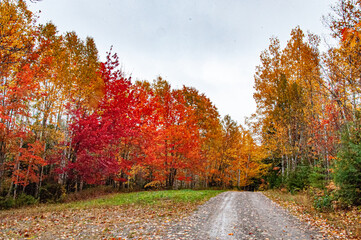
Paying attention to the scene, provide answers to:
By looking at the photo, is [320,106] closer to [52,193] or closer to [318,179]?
[318,179]

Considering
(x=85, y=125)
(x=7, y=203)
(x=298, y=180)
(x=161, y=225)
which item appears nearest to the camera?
(x=161, y=225)

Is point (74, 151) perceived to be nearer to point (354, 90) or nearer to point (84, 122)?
point (84, 122)

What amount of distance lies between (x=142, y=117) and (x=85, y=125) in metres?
7.36

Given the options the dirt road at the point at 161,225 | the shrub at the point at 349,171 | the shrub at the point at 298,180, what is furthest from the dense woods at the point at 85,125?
the shrub at the point at 349,171

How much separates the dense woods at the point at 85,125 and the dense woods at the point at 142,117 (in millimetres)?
95

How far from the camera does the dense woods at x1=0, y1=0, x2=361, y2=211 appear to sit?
409 inches

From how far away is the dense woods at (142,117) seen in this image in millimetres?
10398

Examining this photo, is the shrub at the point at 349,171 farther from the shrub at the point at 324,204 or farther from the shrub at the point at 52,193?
the shrub at the point at 52,193

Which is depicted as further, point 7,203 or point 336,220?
point 7,203

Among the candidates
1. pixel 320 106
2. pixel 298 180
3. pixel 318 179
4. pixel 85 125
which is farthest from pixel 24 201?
pixel 320 106

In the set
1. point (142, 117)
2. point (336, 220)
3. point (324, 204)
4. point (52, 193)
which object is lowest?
point (52, 193)

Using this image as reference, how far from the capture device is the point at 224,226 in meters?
7.58

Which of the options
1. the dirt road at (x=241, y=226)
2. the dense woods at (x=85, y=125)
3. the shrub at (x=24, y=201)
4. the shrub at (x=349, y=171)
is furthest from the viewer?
the shrub at (x=24, y=201)

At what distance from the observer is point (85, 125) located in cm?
1452
